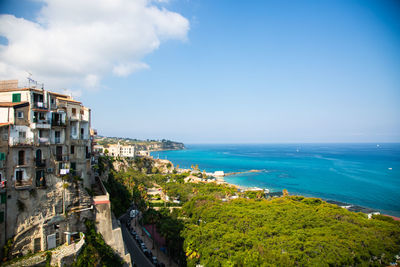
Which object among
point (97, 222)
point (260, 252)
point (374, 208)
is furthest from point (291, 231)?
point (374, 208)

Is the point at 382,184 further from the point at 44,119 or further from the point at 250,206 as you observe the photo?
the point at 44,119

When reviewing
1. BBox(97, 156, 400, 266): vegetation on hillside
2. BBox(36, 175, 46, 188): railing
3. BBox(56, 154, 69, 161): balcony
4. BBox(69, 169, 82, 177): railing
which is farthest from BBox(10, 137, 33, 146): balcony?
BBox(97, 156, 400, 266): vegetation on hillside

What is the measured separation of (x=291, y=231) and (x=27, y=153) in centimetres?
2528

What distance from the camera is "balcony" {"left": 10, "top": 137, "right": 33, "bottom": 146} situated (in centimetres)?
1708

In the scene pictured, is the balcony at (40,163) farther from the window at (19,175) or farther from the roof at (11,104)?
the roof at (11,104)

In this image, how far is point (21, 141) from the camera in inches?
690

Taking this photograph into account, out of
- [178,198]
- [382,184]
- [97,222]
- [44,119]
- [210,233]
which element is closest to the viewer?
[44,119]

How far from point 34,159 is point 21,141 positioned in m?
1.69

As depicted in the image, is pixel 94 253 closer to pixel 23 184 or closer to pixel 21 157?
pixel 23 184

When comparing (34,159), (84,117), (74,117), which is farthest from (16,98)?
(84,117)

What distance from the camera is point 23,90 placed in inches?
720

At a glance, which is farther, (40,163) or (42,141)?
(42,141)

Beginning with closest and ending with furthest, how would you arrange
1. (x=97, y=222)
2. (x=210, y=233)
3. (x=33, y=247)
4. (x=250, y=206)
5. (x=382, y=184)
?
(x=33, y=247), (x=97, y=222), (x=210, y=233), (x=250, y=206), (x=382, y=184)

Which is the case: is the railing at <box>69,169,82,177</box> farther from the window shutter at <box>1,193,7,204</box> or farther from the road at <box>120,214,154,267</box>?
the road at <box>120,214,154,267</box>
